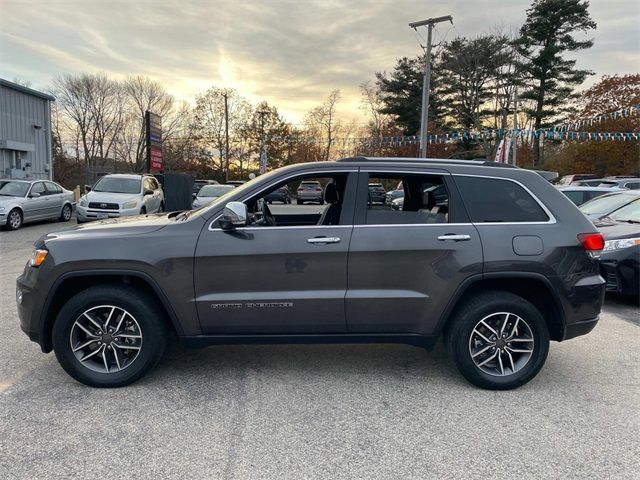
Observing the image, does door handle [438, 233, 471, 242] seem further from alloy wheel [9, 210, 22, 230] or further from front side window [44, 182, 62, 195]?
front side window [44, 182, 62, 195]

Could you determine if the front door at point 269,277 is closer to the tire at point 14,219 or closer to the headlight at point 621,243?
the headlight at point 621,243

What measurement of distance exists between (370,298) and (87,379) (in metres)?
2.30

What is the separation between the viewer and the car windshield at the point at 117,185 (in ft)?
46.2

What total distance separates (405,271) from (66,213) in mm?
15987

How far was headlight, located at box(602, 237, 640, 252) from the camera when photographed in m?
6.13

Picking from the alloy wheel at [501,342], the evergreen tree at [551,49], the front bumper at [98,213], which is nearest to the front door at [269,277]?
the alloy wheel at [501,342]

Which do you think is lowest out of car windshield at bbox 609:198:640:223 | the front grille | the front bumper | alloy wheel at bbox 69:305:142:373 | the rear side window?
alloy wheel at bbox 69:305:142:373

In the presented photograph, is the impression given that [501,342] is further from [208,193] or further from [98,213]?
[208,193]

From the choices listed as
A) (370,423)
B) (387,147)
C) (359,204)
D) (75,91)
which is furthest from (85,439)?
(75,91)

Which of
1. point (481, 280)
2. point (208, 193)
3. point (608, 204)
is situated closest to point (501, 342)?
point (481, 280)

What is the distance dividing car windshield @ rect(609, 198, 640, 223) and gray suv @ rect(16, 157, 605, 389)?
427cm

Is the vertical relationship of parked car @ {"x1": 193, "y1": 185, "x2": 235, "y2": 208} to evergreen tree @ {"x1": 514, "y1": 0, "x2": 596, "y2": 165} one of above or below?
below

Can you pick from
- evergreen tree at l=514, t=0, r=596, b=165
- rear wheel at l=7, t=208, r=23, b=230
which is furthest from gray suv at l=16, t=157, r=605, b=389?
evergreen tree at l=514, t=0, r=596, b=165

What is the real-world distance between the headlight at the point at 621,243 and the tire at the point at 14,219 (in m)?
14.6
